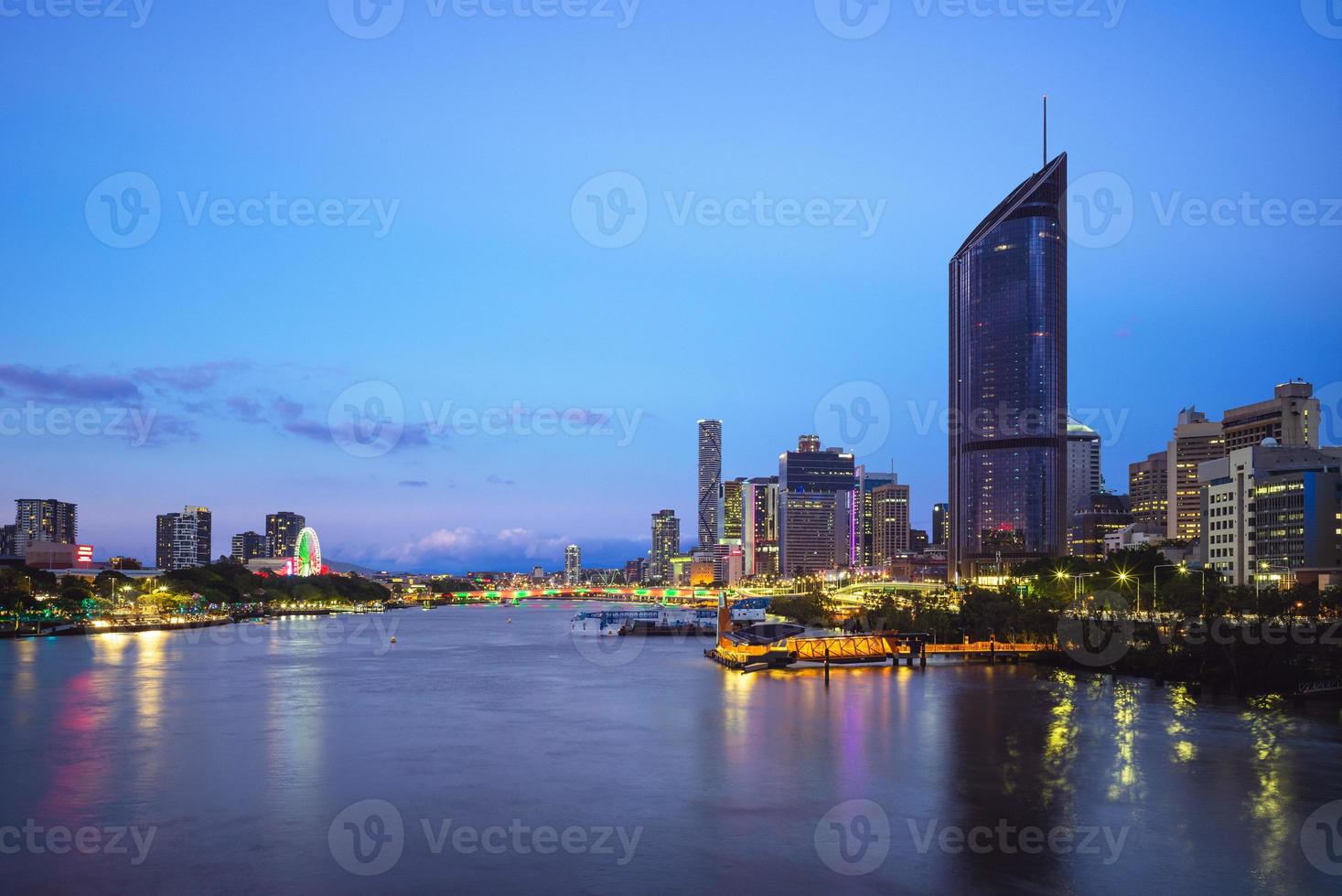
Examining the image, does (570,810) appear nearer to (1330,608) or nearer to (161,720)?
(161,720)

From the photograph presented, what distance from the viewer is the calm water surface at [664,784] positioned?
23.9 meters

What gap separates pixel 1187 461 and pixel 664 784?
500 feet

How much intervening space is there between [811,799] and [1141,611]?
57.5 metres

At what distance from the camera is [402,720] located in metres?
45.4

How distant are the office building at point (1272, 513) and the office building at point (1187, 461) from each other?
65445 millimetres

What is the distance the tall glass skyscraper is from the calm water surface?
132 m

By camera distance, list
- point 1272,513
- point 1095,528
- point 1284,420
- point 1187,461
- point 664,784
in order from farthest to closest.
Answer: point 1095,528 < point 1187,461 < point 1284,420 < point 1272,513 < point 664,784

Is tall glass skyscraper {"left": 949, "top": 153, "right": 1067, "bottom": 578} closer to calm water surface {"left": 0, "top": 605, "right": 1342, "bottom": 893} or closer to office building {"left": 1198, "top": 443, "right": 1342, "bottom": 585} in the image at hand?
office building {"left": 1198, "top": 443, "right": 1342, "bottom": 585}

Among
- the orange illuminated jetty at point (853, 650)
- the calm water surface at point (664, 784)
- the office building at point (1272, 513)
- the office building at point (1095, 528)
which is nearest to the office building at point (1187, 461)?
the office building at point (1095, 528)

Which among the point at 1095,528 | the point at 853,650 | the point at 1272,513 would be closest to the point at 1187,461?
the point at 1095,528

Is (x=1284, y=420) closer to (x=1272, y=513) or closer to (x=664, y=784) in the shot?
(x=1272, y=513)

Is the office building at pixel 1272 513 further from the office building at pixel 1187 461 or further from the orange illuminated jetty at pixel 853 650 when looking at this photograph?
the office building at pixel 1187 461

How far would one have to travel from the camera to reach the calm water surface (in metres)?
23.9

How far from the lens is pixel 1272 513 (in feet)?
277
